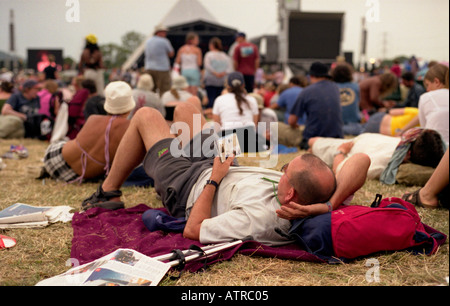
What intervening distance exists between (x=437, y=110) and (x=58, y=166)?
3779 millimetres

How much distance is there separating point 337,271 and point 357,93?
225 inches

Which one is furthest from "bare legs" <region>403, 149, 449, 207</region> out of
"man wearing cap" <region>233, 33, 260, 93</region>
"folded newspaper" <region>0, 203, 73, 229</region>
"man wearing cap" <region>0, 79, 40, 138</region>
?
"man wearing cap" <region>0, 79, 40, 138</region>

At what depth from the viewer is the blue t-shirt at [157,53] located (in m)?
8.77

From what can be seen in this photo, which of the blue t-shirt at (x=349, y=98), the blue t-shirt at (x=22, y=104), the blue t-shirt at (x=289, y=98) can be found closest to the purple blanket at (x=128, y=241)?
the blue t-shirt at (x=289, y=98)

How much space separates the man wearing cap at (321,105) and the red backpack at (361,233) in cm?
347

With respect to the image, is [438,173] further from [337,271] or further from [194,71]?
[194,71]

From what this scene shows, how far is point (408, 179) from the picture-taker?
3.99m

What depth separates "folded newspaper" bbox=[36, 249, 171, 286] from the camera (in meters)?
1.90

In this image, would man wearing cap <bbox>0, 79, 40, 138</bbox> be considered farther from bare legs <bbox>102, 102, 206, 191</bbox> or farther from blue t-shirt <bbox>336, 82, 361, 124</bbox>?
blue t-shirt <bbox>336, 82, 361, 124</bbox>

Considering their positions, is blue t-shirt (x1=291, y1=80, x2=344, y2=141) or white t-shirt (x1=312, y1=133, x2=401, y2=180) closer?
white t-shirt (x1=312, y1=133, x2=401, y2=180)

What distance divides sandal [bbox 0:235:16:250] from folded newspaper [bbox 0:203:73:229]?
25 cm

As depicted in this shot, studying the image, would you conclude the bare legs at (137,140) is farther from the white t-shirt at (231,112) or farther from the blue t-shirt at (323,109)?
the blue t-shirt at (323,109)

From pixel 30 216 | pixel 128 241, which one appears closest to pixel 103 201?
pixel 30 216

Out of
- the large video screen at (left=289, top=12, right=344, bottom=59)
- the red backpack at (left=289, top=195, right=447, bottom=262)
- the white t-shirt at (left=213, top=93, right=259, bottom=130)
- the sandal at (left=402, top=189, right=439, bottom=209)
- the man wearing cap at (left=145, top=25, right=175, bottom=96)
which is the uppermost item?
the large video screen at (left=289, top=12, right=344, bottom=59)
